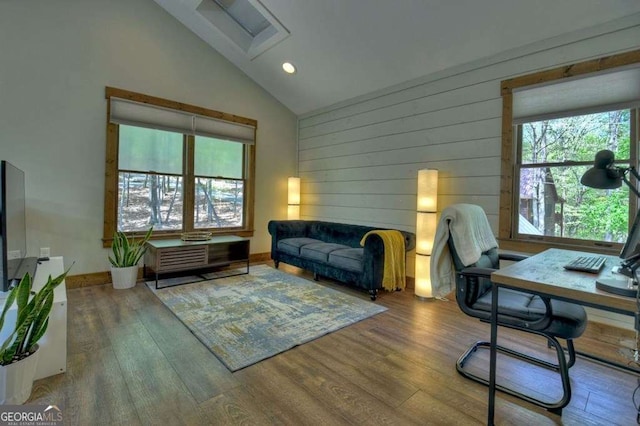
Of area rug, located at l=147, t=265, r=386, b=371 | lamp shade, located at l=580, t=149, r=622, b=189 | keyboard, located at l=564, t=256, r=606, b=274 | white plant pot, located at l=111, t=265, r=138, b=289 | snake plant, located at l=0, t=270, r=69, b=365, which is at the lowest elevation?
area rug, located at l=147, t=265, r=386, b=371

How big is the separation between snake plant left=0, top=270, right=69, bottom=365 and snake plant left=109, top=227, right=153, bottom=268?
2.02 metres

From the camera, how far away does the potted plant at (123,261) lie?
355 cm

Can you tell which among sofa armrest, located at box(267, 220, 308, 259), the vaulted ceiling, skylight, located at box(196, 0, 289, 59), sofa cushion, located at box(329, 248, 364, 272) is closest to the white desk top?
sofa cushion, located at box(329, 248, 364, 272)

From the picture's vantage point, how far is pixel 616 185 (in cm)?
148

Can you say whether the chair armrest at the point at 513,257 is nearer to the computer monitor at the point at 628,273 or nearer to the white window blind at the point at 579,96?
the computer monitor at the point at 628,273

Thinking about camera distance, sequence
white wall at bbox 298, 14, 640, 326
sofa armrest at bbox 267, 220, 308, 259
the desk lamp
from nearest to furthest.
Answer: the desk lamp < white wall at bbox 298, 14, 640, 326 < sofa armrest at bbox 267, 220, 308, 259

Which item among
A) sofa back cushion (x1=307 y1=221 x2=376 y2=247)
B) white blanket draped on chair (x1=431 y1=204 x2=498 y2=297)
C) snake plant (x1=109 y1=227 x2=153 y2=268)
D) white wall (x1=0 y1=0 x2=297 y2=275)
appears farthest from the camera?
sofa back cushion (x1=307 y1=221 x2=376 y2=247)

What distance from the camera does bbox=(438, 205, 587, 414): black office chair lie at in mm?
1580

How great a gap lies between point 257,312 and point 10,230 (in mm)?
1872

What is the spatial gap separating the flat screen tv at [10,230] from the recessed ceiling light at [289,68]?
3278 millimetres

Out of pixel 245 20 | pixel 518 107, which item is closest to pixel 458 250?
pixel 518 107

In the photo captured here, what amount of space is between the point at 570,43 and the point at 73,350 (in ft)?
15.4

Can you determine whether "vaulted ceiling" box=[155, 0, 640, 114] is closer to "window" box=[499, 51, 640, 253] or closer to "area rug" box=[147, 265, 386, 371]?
"window" box=[499, 51, 640, 253]

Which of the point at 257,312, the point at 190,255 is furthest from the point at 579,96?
the point at 190,255
